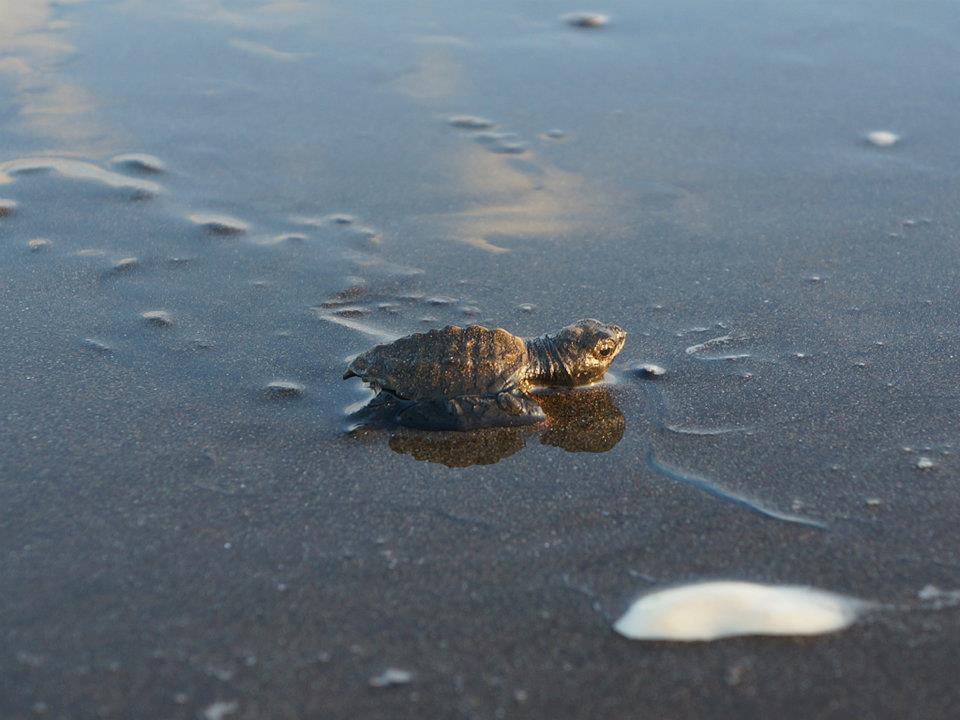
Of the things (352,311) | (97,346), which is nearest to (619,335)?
(352,311)

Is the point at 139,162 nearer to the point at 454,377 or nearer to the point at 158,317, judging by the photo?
the point at 158,317

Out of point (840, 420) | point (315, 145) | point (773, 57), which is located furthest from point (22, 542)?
point (773, 57)

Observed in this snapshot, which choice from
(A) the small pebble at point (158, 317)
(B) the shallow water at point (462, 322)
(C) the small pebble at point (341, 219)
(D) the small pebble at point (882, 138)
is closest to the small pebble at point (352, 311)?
(B) the shallow water at point (462, 322)

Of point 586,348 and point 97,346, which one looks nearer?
→ point 586,348

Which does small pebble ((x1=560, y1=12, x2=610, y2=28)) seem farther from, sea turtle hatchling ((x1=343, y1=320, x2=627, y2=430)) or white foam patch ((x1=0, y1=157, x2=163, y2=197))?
sea turtle hatchling ((x1=343, y1=320, x2=627, y2=430))

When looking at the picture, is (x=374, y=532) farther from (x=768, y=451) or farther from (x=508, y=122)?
(x=508, y=122)

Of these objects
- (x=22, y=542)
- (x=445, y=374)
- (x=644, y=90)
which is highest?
(x=644, y=90)
